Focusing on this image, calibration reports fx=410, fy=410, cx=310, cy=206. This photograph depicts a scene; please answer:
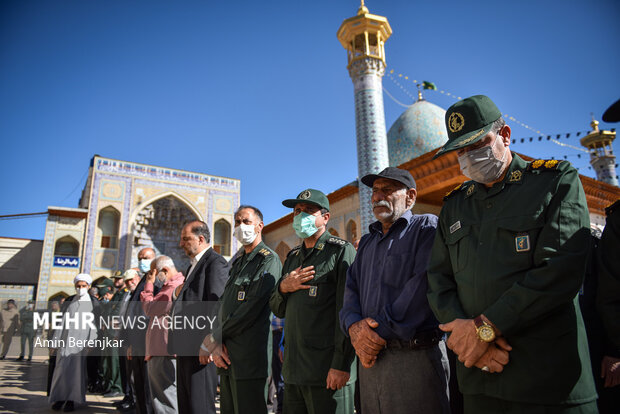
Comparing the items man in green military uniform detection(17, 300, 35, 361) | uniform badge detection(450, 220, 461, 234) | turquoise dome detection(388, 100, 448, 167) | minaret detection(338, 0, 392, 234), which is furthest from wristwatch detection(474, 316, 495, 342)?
turquoise dome detection(388, 100, 448, 167)

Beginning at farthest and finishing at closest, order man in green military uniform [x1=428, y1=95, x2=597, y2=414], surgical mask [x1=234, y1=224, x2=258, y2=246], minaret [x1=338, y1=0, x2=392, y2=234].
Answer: minaret [x1=338, y1=0, x2=392, y2=234] < surgical mask [x1=234, y1=224, x2=258, y2=246] < man in green military uniform [x1=428, y1=95, x2=597, y2=414]

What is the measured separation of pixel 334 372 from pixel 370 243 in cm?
69

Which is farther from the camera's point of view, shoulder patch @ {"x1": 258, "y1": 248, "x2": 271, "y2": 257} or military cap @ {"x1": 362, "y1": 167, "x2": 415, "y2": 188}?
shoulder patch @ {"x1": 258, "y1": 248, "x2": 271, "y2": 257}

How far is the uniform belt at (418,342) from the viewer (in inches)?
70.4

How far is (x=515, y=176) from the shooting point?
154 centimetres

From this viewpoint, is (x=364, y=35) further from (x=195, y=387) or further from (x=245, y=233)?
(x=195, y=387)

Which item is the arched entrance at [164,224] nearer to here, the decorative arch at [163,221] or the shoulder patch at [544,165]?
the decorative arch at [163,221]

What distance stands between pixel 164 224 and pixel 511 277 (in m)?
20.5

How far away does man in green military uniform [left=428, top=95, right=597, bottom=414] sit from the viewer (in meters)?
1.25

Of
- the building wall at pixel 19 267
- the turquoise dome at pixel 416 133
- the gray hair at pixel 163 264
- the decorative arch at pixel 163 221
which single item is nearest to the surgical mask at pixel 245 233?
the gray hair at pixel 163 264

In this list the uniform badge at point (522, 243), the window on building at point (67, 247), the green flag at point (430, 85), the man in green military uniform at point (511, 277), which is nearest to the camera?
the man in green military uniform at point (511, 277)

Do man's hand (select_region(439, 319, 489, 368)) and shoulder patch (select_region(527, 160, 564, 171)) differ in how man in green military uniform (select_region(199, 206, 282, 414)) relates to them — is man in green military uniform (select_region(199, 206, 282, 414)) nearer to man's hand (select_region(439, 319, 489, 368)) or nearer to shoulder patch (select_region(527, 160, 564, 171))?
man's hand (select_region(439, 319, 489, 368))

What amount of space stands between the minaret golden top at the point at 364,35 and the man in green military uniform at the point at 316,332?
973cm

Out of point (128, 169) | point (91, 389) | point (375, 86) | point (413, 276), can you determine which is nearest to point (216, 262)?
point (413, 276)
